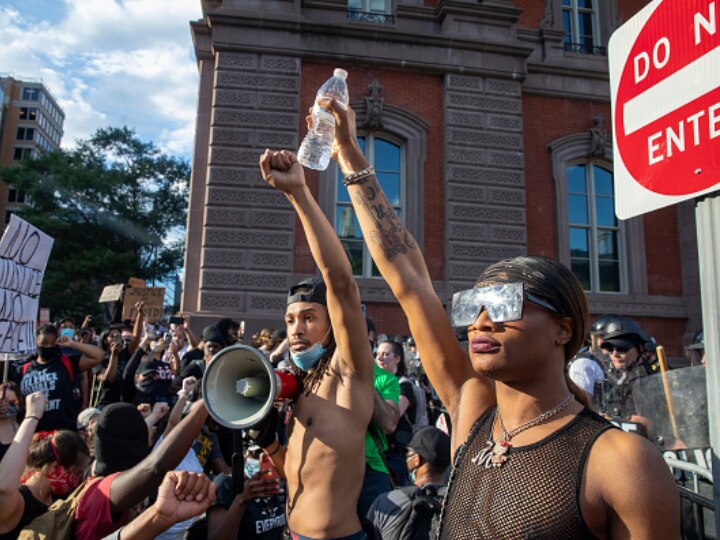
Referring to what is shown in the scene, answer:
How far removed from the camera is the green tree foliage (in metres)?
34.7

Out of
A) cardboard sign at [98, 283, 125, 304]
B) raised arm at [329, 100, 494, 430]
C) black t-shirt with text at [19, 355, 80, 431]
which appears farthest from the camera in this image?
cardboard sign at [98, 283, 125, 304]

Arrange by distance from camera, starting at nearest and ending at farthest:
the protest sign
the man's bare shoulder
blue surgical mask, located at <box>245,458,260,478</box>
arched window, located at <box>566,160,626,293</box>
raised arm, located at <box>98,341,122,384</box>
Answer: the man's bare shoulder → blue surgical mask, located at <box>245,458,260,478</box> → the protest sign → raised arm, located at <box>98,341,122,384</box> → arched window, located at <box>566,160,626,293</box>

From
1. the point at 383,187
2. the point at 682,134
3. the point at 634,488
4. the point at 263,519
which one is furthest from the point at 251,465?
the point at 383,187

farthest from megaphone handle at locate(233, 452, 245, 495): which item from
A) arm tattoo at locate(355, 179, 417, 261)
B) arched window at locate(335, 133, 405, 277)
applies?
arched window at locate(335, 133, 405, 277)

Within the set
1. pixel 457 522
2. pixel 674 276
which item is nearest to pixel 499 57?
pixel 674 276

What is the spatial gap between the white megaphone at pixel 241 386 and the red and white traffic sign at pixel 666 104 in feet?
5.31

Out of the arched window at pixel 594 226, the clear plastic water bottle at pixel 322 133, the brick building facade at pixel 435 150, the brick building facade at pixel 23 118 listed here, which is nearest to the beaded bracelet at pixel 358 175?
the clear plastic water bottle at pixel 322 133

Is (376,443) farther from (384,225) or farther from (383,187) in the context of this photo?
(383,187)

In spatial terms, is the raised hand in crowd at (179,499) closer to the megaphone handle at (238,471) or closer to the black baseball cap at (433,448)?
the megaphone handle at (238,471)

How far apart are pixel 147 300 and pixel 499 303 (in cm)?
1065

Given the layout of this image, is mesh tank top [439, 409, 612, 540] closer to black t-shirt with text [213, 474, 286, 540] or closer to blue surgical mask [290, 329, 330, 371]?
blue surgical mask [290, 329, 330, 371]

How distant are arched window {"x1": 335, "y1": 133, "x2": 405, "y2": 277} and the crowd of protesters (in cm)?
925

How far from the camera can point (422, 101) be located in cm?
1473

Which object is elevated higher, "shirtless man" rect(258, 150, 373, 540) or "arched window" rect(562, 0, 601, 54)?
"arched window" rect(562, 0, 601, 54)
